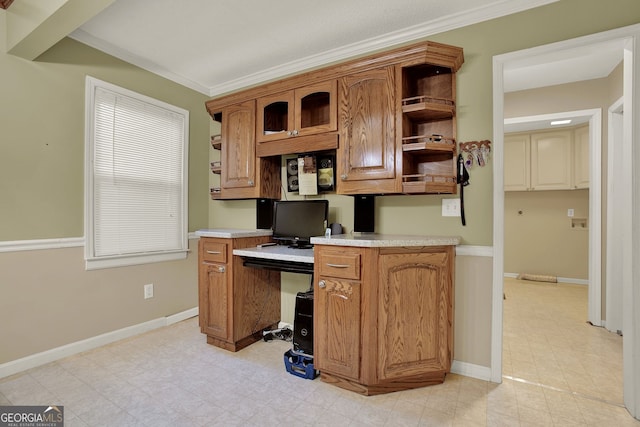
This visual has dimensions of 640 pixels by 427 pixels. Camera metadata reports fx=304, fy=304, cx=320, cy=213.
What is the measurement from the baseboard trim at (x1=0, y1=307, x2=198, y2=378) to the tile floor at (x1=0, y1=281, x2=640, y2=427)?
58mm

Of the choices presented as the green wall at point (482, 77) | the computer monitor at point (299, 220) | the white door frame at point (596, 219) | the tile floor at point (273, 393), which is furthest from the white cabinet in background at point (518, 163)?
the computer monitor at point (299, 220)

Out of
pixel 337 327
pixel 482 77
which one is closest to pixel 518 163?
pixel 482 77

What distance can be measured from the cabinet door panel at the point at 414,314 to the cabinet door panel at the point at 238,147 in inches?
61.1

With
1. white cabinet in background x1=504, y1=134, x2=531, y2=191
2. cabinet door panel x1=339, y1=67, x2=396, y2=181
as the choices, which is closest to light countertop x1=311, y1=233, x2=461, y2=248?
cabinet door panel x1=339, y1=67, x2=396, y2=181

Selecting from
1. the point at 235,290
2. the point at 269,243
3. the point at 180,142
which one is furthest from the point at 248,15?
the point at 235,290

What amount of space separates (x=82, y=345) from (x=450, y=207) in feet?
10.1

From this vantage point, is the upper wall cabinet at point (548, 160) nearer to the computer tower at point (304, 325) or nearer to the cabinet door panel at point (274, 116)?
the cabinet door panel at point (274, 116)

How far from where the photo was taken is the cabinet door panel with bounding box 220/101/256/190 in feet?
9.09

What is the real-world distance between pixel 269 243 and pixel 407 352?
154cm

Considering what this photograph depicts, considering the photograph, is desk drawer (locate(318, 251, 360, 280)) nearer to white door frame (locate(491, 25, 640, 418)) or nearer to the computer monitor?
the computer monitor

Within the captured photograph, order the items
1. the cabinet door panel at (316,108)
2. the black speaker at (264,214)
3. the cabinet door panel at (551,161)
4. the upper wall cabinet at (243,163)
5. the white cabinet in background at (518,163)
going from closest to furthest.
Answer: the cabinet door panel at (316,108) < the upper wall cabinet at (243,163) < the black speaker at (264,214) < the cabinet door panel at (551,161) < the white cabinet in background at (518,163)

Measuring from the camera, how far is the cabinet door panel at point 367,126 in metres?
2.12

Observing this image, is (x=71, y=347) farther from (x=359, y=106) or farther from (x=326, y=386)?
(x=359, y=106)

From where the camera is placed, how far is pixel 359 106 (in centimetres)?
222
